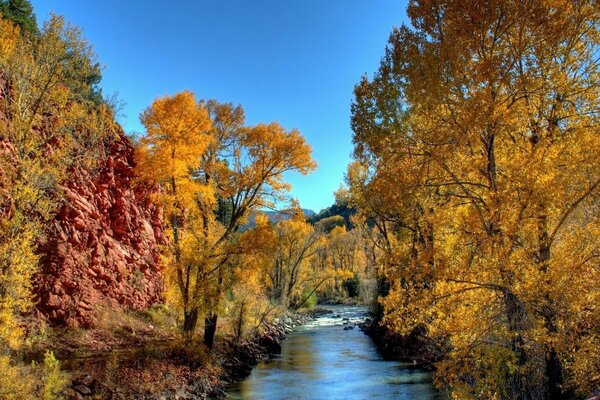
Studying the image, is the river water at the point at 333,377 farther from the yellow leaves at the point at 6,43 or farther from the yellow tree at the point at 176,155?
the yellow leaves at the point at 6,43

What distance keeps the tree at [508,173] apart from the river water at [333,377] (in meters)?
7.12

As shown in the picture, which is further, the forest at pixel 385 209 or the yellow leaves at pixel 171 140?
the yellow leaves at pixel 171 140

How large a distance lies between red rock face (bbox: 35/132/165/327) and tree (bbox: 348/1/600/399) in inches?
486

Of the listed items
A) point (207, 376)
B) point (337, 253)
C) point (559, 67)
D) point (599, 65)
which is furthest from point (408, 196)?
point (337, 253)

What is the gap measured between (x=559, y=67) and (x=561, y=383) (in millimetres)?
6724

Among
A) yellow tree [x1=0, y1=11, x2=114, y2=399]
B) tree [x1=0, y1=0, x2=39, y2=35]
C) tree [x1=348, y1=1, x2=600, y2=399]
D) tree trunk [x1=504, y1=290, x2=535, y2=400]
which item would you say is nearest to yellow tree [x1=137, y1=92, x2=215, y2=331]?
yellow tree [x1=0, y1=11, x2=114, y2=399]

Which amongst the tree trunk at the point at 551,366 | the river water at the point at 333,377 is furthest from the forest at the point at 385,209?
the river water at the point at 333,377

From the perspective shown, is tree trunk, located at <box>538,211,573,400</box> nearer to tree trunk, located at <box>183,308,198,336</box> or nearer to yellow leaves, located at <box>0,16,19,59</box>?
tree trunk, located at <box>183,308,198,336</box>

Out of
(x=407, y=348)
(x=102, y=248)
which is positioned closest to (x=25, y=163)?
(x=102, y=248)

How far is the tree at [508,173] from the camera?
7.50 m

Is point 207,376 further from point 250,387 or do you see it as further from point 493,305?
point 493,305

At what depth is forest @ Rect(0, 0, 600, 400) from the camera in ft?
26.0

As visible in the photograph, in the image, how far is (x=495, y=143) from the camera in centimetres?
1041

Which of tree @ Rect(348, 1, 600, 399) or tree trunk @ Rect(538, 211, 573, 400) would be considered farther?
tree trunk @ Rect(538, 211, 573, 400)
